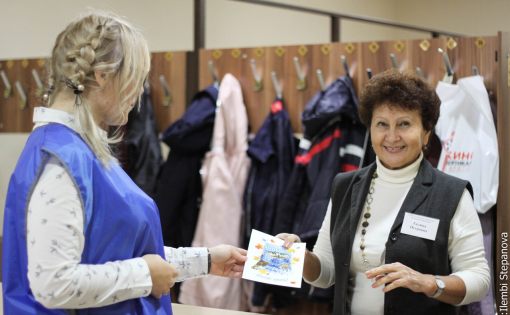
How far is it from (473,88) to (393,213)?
1.16 meters

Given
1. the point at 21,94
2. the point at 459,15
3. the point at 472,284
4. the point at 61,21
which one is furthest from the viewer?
the point at 459,15

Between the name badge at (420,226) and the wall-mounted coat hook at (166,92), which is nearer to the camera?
the name badge at (420,226)

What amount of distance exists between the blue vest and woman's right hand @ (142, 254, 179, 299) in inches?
1.9

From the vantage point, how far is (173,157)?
389cm

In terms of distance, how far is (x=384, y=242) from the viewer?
220cm

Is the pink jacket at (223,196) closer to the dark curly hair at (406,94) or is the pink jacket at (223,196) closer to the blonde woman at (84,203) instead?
the dark curly hair at (406,94)

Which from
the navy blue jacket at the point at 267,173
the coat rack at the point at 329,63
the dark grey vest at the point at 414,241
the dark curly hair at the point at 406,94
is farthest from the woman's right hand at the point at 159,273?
the coat rack at the point at 329,63

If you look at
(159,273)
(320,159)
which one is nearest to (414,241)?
(159,273)

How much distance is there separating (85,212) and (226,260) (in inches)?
26.6

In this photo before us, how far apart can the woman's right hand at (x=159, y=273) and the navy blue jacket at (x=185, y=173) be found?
2.25 m

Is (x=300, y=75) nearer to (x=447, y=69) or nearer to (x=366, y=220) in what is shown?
(x=447, y=69)

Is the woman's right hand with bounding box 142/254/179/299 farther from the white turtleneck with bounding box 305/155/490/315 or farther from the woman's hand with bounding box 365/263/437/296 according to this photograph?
the white turtleneck with bounding box 305/155/490/315

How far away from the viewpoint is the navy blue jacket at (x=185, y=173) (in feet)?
12.5

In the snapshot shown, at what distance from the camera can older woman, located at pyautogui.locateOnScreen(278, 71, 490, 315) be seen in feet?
6.88
